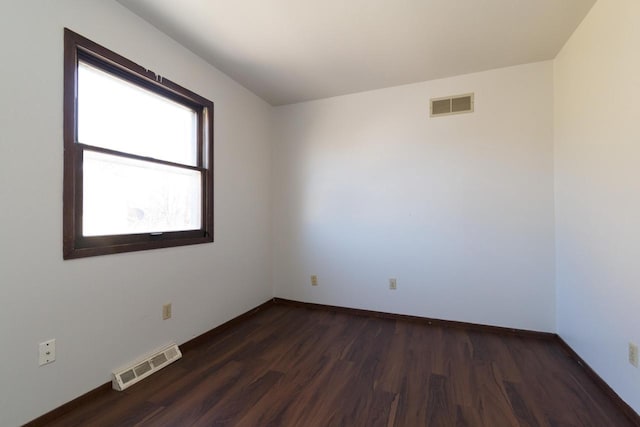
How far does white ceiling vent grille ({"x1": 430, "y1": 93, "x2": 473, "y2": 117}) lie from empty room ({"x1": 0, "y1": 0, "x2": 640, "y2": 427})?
30 millimetres

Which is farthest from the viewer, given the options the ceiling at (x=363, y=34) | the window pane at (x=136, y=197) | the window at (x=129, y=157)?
the ceiling at (x=363, y=34)

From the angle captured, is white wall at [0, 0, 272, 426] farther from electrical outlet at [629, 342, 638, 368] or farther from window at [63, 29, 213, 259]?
electrical outlet at [629, 342, 638, 368]

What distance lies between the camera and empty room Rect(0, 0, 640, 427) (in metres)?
1.48

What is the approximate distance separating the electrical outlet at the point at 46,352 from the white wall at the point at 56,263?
0.02 meters

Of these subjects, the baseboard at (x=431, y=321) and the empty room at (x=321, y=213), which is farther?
the baseboard at (x=431, y=321)

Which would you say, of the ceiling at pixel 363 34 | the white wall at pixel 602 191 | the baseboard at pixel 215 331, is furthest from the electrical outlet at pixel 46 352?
the white wall at pixel 602 191

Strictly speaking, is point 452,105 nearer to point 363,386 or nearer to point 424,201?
point 424,201

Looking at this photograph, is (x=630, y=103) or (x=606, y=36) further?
(x=606, y=36)

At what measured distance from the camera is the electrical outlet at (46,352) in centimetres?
143

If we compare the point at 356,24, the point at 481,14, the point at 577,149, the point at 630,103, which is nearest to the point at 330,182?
the point at 356,24

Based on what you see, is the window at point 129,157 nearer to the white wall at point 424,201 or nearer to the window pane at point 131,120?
the window pane at point 131,120

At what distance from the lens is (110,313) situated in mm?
1748

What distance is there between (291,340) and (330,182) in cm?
175

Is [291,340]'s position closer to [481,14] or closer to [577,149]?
[577,149]
